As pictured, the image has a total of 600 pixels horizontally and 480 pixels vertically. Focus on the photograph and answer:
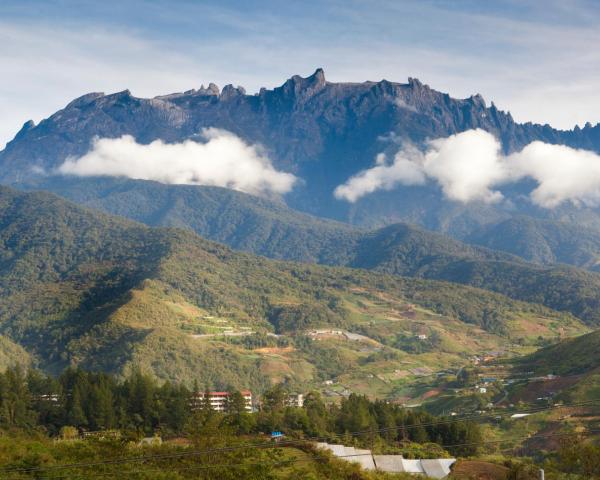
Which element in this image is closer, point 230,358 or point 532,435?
point 532,435

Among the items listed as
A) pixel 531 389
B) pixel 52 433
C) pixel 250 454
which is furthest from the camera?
pixel 531 389

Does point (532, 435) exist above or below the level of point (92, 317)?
below

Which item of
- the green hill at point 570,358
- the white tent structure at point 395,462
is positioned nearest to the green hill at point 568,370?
the green hill at point 570,358

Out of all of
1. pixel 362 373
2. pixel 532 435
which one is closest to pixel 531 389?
pixel 532 435

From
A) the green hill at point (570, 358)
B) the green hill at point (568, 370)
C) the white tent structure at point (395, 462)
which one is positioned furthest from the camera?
the green hill at point (570, 358)

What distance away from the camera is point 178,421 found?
246 feet

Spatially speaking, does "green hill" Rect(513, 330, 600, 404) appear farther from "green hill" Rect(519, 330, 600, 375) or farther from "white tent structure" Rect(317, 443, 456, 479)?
"white tent structure" Rect(317, 443, 456, 479)

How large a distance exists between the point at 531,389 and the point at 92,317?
97630 mm

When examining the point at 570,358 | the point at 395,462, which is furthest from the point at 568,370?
the point at 395,462

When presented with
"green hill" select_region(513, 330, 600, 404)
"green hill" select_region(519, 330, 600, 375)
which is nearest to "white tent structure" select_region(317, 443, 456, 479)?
"green hill" select_region(513, 330, 600, 404)

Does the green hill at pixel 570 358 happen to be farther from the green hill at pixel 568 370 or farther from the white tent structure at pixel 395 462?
the white tent structure at pixel 395 462

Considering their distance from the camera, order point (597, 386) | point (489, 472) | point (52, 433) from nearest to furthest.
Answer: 1. point (489, 472)
2. point (52, 433)
3. point (597, 386)

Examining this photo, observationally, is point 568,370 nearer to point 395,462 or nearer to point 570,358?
point 570,358

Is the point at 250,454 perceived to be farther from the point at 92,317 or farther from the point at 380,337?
the point at 380,337
